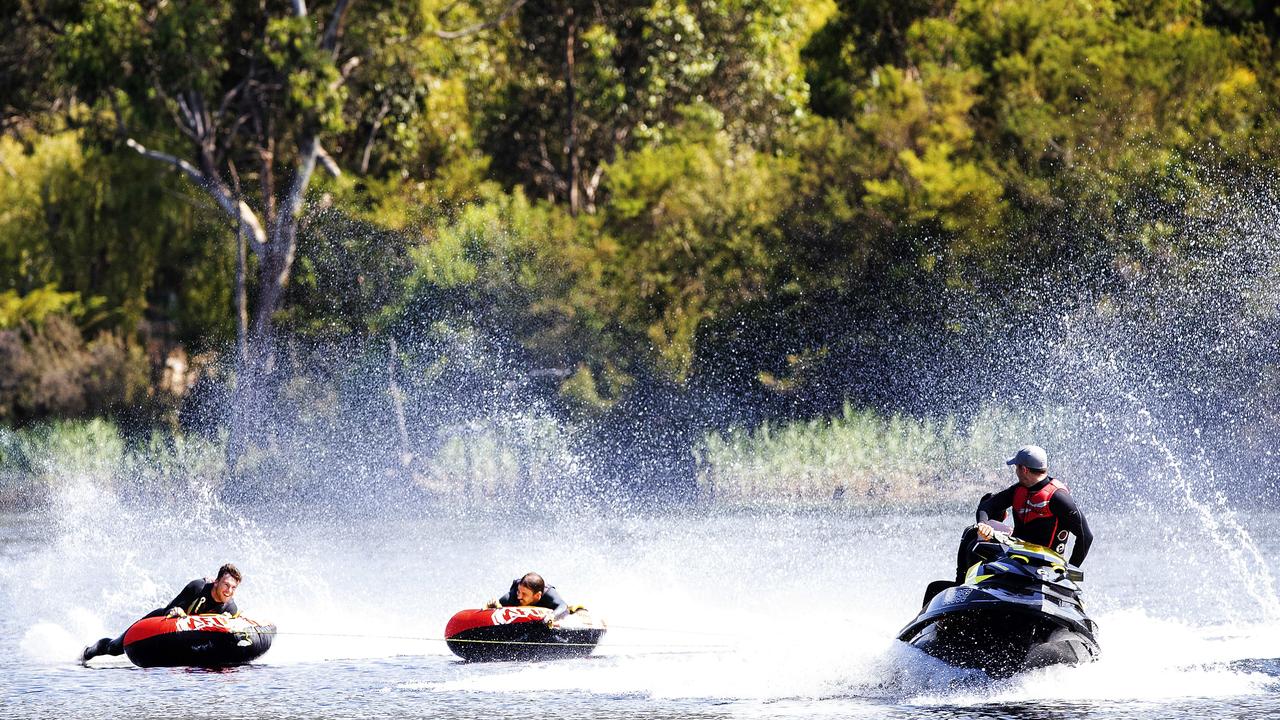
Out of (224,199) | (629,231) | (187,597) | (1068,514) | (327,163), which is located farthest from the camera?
(629,231)

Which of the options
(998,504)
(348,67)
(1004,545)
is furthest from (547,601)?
(348,67)

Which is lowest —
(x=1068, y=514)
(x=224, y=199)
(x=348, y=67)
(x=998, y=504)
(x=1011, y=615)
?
(x=1011, y=615)

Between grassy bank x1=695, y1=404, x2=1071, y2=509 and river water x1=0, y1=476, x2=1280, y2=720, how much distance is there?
12.2 ft

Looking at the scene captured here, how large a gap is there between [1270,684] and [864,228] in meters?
34.6

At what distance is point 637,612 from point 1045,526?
867 centimetres

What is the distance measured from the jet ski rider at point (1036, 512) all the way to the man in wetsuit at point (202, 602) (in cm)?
759

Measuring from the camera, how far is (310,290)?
5462 cm

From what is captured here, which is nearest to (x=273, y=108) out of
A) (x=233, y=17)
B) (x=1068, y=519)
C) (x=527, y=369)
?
(x=233, y=17)

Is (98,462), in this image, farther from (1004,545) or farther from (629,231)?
(1004,545)

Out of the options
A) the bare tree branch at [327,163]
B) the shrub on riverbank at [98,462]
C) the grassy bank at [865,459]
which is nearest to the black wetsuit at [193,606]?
the grassy bank at [865,459]

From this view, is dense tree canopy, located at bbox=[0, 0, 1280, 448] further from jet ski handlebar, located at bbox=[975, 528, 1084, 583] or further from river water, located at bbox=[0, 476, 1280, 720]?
jet ski handlebar, located at bbox=[975, 528, 1084, 583]

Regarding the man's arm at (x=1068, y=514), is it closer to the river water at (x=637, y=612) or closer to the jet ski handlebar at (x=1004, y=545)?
the jet ski handlebar at (x=1004, y=545)

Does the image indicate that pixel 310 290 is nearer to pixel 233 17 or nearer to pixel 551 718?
pixel 233 17

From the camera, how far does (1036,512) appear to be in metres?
16.3
